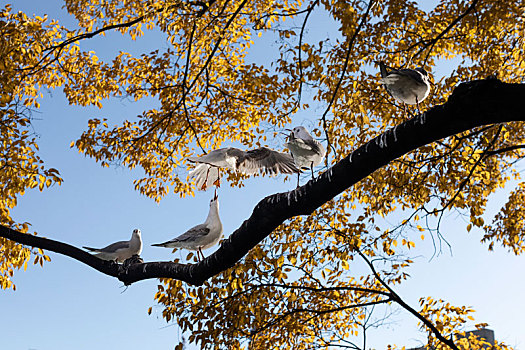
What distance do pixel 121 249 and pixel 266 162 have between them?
2111 mm

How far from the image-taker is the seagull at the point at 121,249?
20.0 feet

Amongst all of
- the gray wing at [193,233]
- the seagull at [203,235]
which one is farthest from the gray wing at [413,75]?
the gray wing at [193,233]

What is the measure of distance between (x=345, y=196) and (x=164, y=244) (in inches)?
111

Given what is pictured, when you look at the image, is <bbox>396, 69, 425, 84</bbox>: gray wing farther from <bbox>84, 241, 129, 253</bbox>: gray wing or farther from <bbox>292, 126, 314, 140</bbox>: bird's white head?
<bbox>84, 241, 129, 253</bbox>: gray wing

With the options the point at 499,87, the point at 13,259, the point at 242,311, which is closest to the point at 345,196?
the point at 242,311

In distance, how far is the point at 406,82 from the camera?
189 inches

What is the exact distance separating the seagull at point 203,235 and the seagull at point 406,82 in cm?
236

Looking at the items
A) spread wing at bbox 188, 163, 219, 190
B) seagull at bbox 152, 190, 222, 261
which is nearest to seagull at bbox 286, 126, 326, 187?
seagull at bbox 152, 190, 222, 261

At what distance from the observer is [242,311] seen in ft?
18.3

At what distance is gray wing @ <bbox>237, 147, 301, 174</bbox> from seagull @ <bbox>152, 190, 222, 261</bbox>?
582 mm

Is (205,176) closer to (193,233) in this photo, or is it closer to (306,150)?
(193,233)

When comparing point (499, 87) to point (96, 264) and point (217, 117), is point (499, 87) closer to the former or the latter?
point (96, 264)

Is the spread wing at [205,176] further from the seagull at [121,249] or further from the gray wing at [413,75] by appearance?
the gray wing at [413,75]

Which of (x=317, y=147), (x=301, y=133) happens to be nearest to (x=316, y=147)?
(x=317, y=147)
